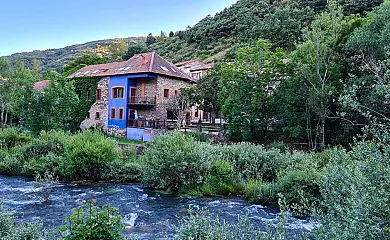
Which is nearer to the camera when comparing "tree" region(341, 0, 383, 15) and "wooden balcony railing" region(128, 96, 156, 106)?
"wooden balcony railing" region(128, 96, 156, 106)

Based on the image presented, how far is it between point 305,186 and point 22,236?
841 cm

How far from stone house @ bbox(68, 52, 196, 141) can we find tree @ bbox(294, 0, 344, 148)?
525 inches

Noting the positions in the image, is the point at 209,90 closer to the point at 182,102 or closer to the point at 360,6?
the point at 182,102

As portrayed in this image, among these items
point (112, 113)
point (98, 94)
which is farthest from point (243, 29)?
point (112, 113)

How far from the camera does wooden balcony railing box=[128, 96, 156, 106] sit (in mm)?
28734

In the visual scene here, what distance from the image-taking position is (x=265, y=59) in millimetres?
22594

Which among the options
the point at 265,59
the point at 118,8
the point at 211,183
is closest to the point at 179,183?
the point at 211,183

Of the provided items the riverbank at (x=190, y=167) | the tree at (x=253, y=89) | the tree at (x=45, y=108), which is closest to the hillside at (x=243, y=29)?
the tree at (x=253, y=89)

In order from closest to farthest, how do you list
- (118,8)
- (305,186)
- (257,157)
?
1. (305,186)
2. (257,157)
3. (118,8)

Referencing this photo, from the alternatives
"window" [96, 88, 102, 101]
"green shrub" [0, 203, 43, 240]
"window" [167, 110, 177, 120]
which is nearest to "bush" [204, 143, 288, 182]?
"green shrub" [0, 203, 43, 240]

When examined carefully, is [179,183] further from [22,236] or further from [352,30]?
[352,30]

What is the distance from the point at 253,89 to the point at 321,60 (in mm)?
4826

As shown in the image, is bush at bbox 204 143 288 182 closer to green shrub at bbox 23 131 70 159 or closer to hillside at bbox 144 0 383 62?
green shrub at bbox 23 131 70 159

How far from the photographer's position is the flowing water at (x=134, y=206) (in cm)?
865
